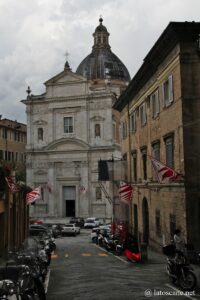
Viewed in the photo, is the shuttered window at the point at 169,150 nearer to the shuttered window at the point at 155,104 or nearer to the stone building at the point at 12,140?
the shuttered window at the point at 155,104

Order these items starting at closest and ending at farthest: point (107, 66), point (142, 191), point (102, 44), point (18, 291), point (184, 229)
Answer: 1. point (18, 291)
2. point (184, 229)
3. point (142, 191)
4. point (107, 66)
5. point (102, 44)

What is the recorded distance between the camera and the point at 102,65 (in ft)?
265

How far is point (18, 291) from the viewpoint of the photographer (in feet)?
34.1

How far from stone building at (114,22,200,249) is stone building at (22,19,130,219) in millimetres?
32739

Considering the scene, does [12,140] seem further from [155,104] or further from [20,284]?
[20,284]

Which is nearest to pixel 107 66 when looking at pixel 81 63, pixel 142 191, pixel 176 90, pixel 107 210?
pixel 81 63

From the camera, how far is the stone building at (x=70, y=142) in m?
65.6

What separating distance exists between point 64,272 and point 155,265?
15.4ft

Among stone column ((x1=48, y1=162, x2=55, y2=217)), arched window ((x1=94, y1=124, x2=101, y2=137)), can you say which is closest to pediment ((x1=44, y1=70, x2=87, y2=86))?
arched window ((x1=94, y1=124, x2=101, y2=137))

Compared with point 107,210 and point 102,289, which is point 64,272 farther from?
point 107,210

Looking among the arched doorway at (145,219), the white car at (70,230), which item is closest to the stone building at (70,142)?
the white car at (70,230)

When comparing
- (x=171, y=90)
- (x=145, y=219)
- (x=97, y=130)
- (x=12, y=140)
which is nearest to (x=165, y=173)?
(x=171, y=90)

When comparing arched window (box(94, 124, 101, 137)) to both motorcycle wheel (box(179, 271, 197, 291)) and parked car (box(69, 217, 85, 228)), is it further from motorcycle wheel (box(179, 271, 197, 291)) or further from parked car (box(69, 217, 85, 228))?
A: motorcycle wheel (box(179, 271, 197, 291))

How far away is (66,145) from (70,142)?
75cm
